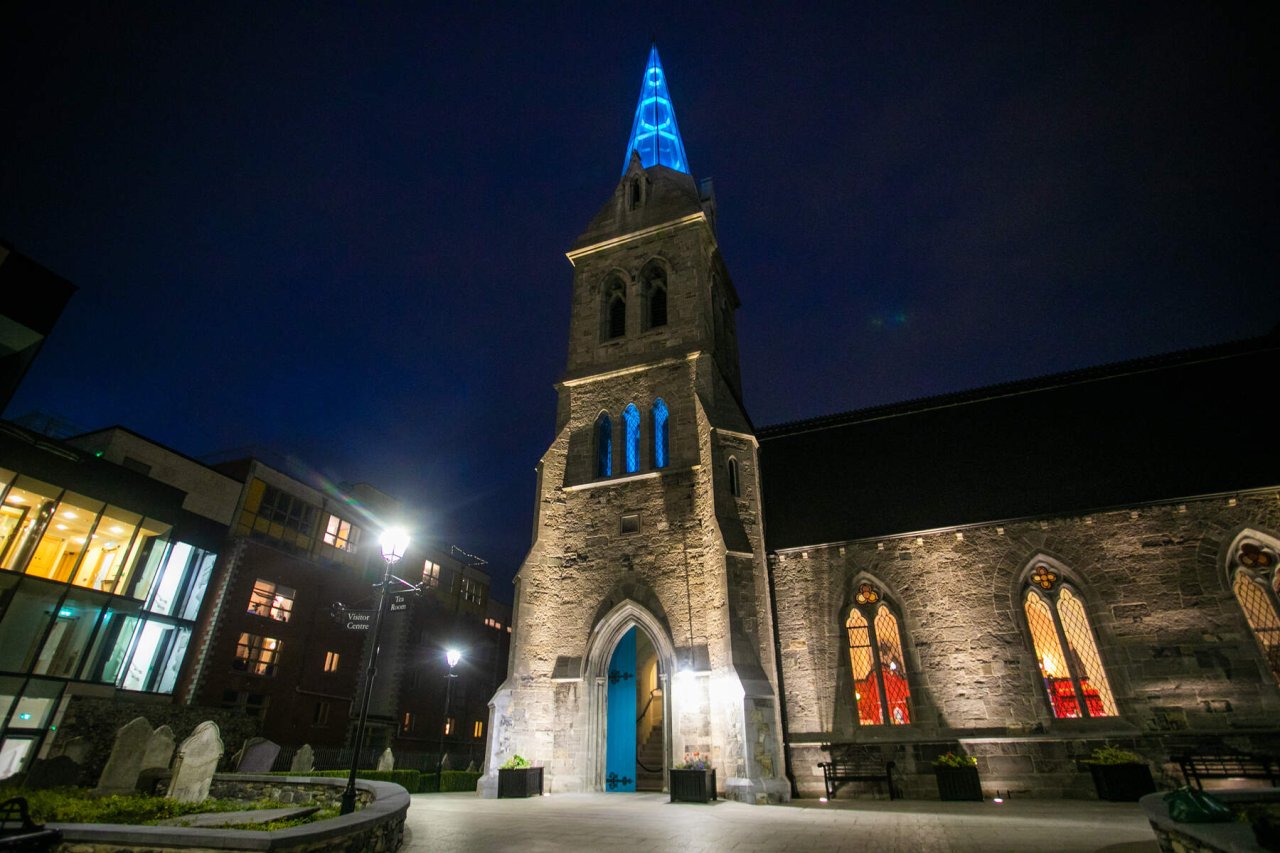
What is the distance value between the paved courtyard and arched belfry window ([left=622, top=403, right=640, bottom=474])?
8770 mm

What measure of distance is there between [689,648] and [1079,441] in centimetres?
1232

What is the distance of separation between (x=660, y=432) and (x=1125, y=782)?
13159 millimetres

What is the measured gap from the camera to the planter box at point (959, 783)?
12.4 metres

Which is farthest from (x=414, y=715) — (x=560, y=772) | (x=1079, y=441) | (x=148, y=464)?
(x=1079, y=441)

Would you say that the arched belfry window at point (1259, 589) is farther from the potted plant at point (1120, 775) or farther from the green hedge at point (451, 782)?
the green hedge at point (451, 782)

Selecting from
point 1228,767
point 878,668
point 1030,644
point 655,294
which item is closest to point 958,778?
point 878,668

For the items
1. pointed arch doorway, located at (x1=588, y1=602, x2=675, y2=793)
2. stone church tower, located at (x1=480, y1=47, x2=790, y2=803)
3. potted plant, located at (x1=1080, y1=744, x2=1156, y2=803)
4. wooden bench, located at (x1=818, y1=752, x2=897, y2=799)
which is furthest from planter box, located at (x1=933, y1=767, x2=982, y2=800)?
pointed arch doorway, located at (x1=588, y1=602, x2=675, y2=793)

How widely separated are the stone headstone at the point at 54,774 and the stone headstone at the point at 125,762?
6.70 m

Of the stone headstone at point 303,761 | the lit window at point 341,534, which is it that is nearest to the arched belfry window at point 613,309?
the stone headstone at point 303,761

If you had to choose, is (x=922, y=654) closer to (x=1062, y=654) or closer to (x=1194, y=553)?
(x=1062, y=654)

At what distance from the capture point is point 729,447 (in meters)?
17.2

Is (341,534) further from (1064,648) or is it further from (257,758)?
(1064,648)

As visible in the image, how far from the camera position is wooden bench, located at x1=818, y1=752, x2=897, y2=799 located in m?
13.4

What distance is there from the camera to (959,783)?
1252 centimetres
